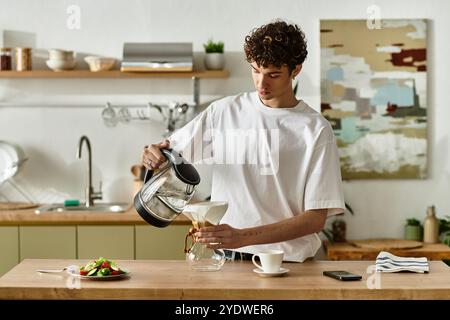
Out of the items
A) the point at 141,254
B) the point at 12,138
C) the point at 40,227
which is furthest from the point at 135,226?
the point at 12,138

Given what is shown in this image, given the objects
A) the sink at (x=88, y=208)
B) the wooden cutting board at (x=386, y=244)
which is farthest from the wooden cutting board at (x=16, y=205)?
the wooden cutting board at (x=386, y=244)

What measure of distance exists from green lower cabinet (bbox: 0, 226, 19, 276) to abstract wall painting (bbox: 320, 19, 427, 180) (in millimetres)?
1940

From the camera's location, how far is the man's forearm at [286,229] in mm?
2865

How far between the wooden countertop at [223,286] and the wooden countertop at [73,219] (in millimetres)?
Result: 1751

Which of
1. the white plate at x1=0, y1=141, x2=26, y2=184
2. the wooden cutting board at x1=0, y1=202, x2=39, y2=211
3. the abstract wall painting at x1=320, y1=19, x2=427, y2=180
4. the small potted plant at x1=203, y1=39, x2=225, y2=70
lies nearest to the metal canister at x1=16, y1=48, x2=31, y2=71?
the white plate at x1=0, y1=141, x2=26, y2=184

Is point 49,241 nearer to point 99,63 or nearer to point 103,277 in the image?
point 99,63

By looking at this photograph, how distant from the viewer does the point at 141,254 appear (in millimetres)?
4629

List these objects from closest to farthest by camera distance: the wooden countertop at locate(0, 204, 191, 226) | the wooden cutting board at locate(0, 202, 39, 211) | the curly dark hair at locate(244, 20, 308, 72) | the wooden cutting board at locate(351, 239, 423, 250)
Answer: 1. the curly dark hair at locate(244, 20, 308, 72)
2. the wooden countertop at locate(0, 204, 191, 226)
3. the wooden cutting board at locate(351, 239, 423, 250)
4. the wooden cutting board at locate(0, 202, 39, 211)

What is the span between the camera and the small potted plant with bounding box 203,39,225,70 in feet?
16.3

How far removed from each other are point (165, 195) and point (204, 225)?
17 centimetres

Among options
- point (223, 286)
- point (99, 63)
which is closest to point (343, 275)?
point (223, 286)

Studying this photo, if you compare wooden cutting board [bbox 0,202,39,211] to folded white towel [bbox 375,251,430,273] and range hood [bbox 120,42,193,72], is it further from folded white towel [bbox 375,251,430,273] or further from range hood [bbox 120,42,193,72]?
folded white towel [bbox 375,251,430,273]
